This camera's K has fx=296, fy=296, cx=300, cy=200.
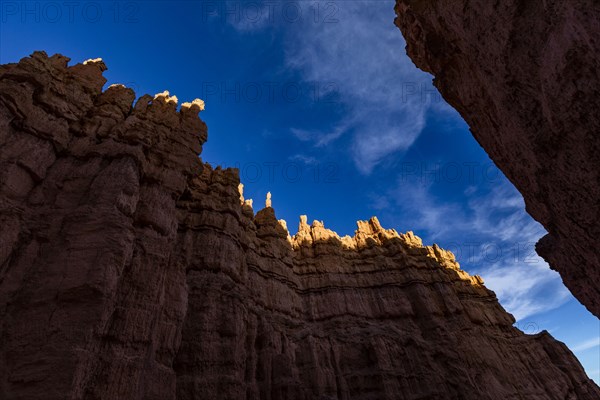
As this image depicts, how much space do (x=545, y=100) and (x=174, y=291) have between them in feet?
54.7

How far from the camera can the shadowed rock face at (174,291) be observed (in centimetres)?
1088

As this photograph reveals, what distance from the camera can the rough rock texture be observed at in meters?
4.71

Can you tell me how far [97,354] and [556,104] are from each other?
594 inches

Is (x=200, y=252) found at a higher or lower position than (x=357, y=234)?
lower

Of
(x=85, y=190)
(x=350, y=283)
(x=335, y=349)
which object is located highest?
(x=350, y=283)

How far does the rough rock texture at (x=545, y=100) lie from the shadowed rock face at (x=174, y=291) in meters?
14.2

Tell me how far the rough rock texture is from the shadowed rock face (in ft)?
46.6

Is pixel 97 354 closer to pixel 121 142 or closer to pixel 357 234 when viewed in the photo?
pixel 121 142

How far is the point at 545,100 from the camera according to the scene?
216 inches

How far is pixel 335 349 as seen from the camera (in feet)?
87.5

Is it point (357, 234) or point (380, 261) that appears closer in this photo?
point (380, 261)

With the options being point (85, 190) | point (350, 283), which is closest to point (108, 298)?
point (85, 190)

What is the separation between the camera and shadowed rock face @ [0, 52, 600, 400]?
1088 cm

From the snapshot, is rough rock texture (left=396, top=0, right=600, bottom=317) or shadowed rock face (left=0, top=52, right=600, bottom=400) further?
shadowed rock face (left=0, top=52, right=600, bottom=400)
